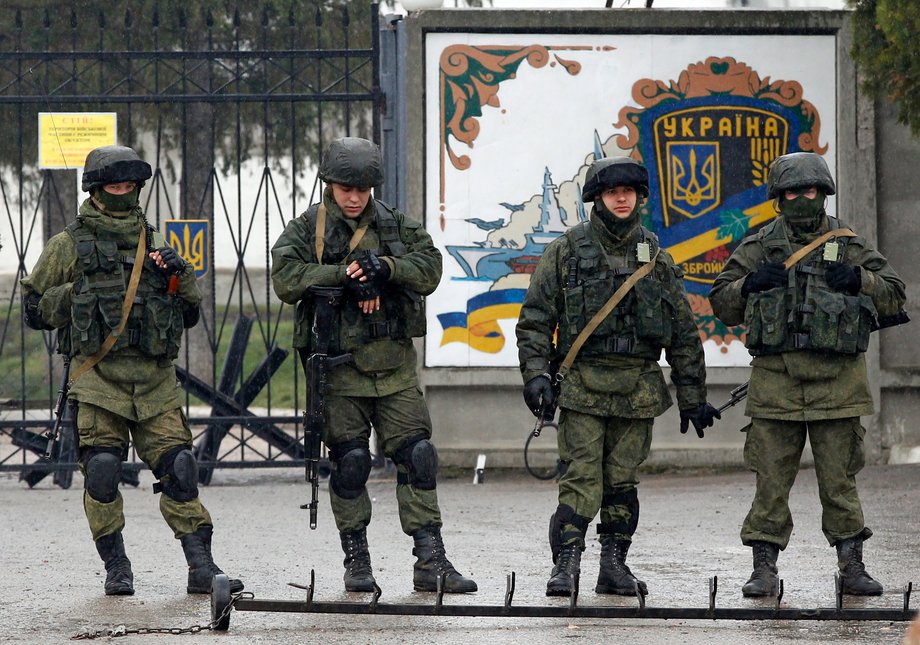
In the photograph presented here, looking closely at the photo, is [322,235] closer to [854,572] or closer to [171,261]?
[171,261]

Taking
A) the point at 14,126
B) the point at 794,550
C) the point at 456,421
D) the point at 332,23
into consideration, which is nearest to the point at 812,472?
the point at 456,421

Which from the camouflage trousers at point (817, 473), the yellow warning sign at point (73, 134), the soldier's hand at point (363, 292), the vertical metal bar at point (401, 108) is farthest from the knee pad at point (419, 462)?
the yellow warning sign at point (73, 134)

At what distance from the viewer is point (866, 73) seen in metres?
10.5

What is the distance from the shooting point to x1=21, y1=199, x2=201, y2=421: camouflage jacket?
651cm

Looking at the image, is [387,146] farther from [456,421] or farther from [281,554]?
[281,554]

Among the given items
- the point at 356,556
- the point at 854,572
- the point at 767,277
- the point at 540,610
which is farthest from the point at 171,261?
the point at 854,572

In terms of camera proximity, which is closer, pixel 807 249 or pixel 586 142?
pixel 807 249

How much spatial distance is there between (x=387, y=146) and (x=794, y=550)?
4.64m

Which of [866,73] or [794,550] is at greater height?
[866,73]

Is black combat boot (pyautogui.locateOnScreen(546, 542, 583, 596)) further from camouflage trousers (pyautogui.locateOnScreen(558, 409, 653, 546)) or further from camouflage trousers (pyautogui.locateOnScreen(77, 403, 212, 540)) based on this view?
camouflage trousers (pyautogui.locateOnScreen(77, 403, 212, 540))

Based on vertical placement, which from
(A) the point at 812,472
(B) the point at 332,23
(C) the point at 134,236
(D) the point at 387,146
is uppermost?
(B) the point at 332,23

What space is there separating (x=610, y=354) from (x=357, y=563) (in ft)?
4.39

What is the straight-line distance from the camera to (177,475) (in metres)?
6.50

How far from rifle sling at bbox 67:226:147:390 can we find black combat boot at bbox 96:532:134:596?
672 mm
